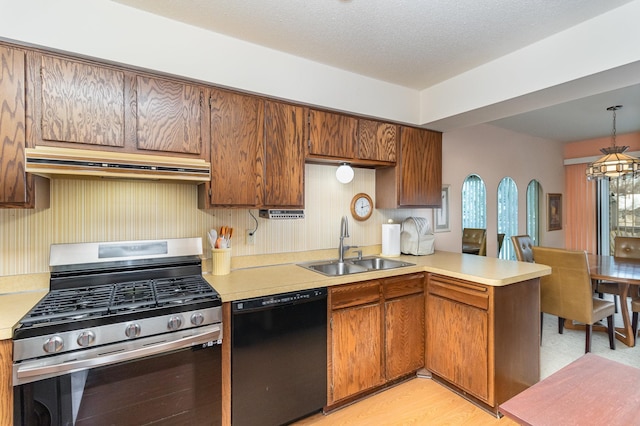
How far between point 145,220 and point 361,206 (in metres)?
1.85

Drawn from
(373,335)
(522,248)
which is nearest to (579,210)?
(522,248)

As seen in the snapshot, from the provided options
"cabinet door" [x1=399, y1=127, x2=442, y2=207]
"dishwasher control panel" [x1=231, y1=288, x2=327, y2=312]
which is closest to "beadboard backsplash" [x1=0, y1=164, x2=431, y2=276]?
"cabinet door" [x1=399, y1=127, x2=442, y2=207]

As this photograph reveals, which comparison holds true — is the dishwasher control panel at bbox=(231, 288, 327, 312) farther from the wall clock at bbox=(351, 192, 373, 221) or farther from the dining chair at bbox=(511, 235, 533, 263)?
the dining chair at bbox=(511, 235, 533, 263)

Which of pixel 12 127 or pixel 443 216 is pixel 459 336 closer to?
pixel 443 216

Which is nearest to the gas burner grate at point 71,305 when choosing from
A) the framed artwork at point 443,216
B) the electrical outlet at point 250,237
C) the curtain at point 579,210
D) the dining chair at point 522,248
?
the electrical outlet at point 250,237

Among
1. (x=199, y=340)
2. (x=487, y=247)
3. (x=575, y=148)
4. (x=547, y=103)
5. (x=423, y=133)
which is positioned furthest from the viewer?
(x=575, y=148)

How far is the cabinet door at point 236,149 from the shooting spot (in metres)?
2.07

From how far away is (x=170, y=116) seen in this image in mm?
1927

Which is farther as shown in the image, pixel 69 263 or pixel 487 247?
pixel 487 247

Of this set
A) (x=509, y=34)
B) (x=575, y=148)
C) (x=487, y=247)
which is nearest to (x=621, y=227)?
(x=575, y=148)

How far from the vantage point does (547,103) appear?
2453mm

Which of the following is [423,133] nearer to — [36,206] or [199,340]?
[199,340]

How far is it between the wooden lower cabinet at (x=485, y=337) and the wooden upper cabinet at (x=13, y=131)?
268cm

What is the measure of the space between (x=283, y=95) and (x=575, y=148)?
592 centimetres
